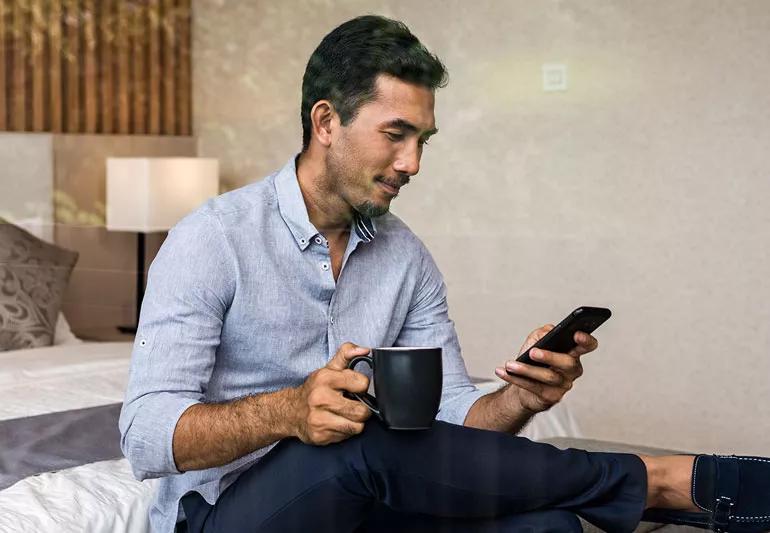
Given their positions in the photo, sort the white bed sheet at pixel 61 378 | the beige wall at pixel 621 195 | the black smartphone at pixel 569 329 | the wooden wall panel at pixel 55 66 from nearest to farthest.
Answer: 1. the black smartphone at pixel 569 329
2. the white bed sheet at pixel 61 378
3. the beige wall at pixel 621 195
4. the wooden wall panel at pixel 55 66

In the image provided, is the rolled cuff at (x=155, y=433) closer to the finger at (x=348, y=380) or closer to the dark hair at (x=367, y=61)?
the finger at (x=348, y=380)

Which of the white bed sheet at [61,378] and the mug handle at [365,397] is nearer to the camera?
the mug handle at [365,397]

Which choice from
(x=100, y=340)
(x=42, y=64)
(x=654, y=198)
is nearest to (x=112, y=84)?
(x=42, y=64)

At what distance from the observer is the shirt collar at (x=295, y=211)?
109 centimetres

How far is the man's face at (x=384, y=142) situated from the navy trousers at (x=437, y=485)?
11.5 inches

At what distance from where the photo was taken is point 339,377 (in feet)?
2.75

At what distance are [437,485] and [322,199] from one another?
363 mm

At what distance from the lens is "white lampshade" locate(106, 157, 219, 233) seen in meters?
2.36

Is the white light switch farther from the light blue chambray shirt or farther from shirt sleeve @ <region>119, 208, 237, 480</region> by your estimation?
shirt sleeve @ <region>119, 208, 237, 480</region>

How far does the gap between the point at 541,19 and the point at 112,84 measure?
1039mm

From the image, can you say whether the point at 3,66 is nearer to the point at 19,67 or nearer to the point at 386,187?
the point at 19,67

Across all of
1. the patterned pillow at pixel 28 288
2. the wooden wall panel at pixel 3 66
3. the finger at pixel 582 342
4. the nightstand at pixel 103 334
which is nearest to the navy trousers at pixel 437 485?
the finger at pixel 582 342

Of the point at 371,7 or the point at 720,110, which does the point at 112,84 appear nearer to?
the point at 371,7

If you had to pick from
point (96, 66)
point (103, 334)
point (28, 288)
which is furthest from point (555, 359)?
point (96, 66)
